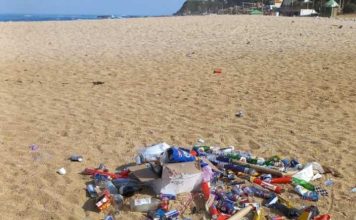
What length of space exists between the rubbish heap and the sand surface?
7.0 inches

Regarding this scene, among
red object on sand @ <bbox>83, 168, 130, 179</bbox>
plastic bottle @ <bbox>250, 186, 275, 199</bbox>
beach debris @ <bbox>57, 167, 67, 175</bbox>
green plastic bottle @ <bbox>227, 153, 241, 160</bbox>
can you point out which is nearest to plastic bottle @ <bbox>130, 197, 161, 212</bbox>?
red object on sand @ <bbox>83, 168, 130, 179</bbox>

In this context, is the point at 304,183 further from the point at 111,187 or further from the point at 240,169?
the point at 111,187

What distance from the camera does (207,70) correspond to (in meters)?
11.4

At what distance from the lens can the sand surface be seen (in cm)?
504

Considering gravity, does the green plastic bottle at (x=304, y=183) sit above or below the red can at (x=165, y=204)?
below

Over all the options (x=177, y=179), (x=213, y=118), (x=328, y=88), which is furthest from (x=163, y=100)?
(x=177, y=179)

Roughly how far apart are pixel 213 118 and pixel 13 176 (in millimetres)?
3352

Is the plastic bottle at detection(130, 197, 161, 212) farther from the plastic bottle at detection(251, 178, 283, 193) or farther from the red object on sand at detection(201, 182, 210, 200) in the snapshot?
the plastic bottle at detection(251, 178, 283, 193)

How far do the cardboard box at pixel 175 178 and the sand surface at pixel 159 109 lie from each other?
18.3 inches

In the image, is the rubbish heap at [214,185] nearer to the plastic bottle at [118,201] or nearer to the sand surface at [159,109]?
the plastic bottle at [118,201]

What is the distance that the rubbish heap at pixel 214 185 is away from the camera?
4.36m

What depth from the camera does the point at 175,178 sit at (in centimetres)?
454

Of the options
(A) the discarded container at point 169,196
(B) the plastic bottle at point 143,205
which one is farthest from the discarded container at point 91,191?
(A) the discarded container at point 169,196

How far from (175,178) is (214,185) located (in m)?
0.52
